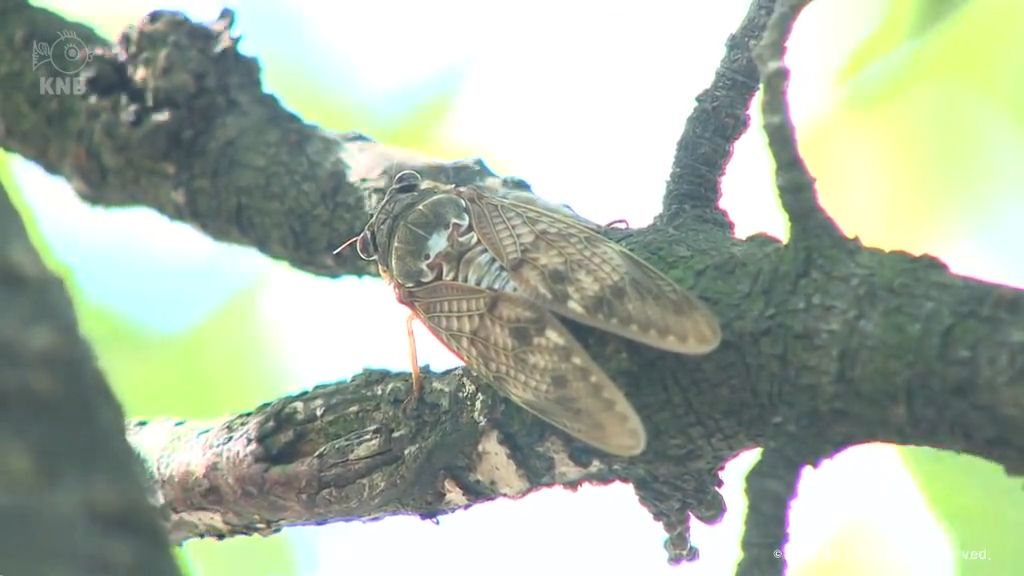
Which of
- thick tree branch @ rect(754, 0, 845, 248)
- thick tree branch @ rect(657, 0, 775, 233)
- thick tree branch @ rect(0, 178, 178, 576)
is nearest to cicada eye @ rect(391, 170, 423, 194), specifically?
thick tree branch @ rect(657, 0, 775, 233)

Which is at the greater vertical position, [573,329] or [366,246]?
[366,246]

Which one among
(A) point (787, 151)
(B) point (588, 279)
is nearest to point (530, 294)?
(B) point (588, 279)

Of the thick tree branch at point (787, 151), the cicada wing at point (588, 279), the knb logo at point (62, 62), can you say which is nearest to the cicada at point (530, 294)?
the cicada wing at point (588, 279)

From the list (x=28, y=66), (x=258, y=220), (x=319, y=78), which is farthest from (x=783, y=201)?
(x=319, y=78)

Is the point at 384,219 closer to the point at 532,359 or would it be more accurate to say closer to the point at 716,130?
the point at 532,359

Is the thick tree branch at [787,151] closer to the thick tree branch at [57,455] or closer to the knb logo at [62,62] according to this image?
the thick tree branch at [57,455]

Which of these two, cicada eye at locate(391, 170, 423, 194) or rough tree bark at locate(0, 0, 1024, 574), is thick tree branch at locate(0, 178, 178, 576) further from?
cicada eye at locate(391, 170, 423, 194)
